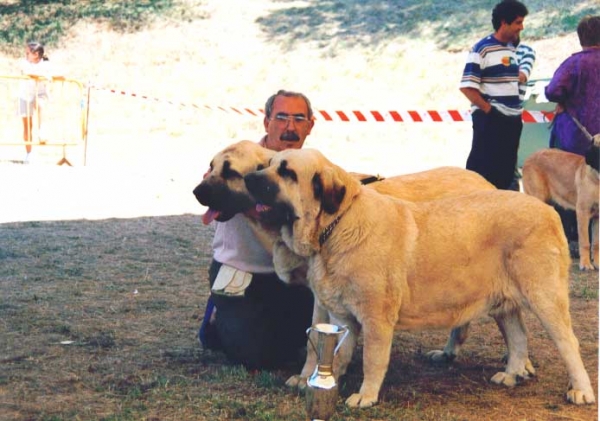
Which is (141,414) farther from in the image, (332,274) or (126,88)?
(126,88)

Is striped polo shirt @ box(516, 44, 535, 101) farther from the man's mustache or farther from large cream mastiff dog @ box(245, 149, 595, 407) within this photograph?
large cream mastiff dog @ box(245, 149, 595, 407)

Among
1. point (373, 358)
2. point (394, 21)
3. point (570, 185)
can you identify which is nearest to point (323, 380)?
point (373, 358)

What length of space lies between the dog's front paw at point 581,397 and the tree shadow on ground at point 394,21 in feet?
65.0

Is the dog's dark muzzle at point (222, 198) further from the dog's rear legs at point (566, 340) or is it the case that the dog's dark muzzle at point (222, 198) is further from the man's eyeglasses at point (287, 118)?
the dog's rear legs at point (566, 340)

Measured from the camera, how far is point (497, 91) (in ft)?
25.4

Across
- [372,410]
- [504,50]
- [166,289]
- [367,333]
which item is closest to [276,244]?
[367,333]

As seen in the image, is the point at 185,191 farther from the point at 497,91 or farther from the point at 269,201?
the point at 269,201

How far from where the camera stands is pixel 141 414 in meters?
4.30

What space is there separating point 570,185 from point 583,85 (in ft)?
3.06

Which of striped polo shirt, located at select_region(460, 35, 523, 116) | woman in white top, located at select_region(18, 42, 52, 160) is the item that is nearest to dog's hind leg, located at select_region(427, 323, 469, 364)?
striped polo shirt, located at select_region(460, 35, 523, 116)

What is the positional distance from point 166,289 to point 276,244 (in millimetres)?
2713

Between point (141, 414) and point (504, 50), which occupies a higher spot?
point (504, 50)

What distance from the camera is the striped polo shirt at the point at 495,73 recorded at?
25.2 ft

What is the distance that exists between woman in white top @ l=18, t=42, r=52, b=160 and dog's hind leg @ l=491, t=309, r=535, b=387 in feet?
36.9
